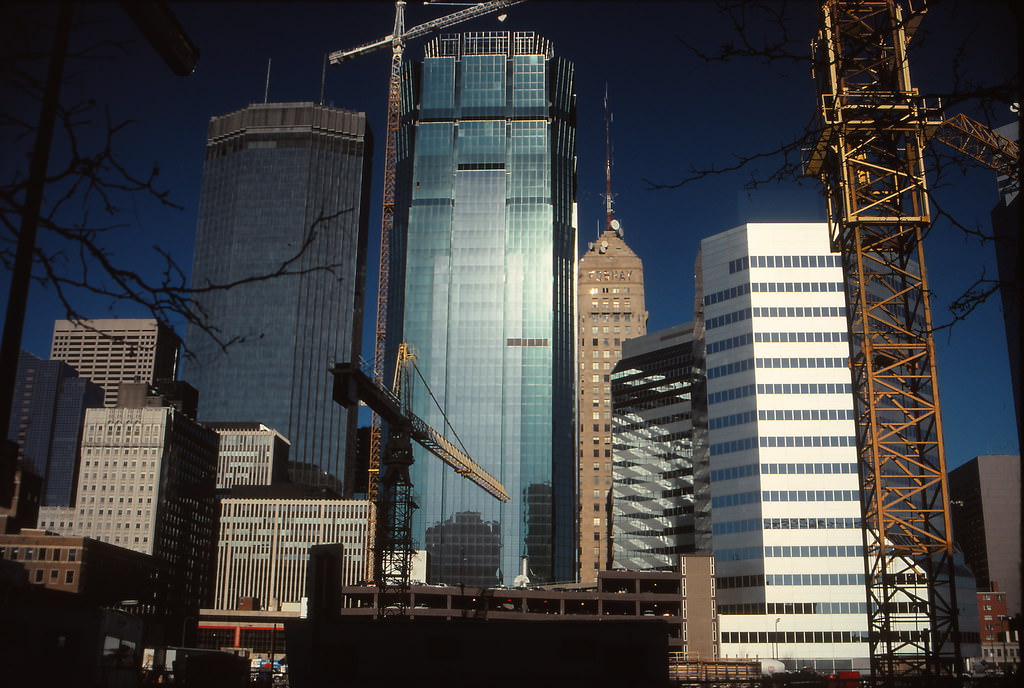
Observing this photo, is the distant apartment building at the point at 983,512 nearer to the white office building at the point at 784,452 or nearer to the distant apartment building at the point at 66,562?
the white office building at the point at 784,452

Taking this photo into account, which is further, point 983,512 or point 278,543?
point 278,543

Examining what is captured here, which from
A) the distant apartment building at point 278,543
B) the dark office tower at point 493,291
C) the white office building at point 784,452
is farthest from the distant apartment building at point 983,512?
the distant apartment building at point 278,543

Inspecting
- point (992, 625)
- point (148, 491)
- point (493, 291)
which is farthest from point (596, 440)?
point (148, 491)

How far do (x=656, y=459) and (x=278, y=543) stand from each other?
98.7 meters

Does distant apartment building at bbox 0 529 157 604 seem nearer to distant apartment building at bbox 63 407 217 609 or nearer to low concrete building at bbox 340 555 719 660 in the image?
distant apartment building at bbox 63 407 217 609

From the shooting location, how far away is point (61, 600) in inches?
5069

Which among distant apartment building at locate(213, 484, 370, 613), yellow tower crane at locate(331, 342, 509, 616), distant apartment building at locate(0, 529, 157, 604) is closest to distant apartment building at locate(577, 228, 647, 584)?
distant apartment building at locate(213, 484, 370, 613)

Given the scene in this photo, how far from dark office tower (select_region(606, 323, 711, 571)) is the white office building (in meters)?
25.0

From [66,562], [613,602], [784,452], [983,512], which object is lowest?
[613,602]

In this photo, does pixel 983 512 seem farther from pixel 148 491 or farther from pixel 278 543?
pixel 148 491

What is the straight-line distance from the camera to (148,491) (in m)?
180

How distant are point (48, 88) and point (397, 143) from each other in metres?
193

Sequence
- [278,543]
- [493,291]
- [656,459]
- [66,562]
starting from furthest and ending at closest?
[278,543] < [493,291] < [66,562] < [656,459]

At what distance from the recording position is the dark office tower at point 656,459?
12731cm
